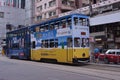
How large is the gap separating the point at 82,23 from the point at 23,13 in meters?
62.8

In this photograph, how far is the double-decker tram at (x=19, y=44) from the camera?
32.1 metres

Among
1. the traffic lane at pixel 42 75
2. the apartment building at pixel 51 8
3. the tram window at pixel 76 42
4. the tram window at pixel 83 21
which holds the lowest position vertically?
the traffic lane at pixel 42 75

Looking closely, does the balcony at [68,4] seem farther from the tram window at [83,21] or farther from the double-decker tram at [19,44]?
the tram window at [83,21]

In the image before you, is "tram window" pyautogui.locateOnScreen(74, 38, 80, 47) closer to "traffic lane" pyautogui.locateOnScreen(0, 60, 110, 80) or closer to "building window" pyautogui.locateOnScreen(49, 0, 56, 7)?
"traffic lane" pyautogui.locateOnScreen(0, 60, 110, 80)

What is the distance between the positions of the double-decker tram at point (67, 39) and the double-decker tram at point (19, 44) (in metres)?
4.52

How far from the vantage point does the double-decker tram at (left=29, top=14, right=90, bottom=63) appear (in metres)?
23.8

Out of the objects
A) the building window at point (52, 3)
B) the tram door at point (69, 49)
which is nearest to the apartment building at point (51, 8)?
the building window at point (52, 3)

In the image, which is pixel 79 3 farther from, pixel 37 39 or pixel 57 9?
pixel 37 39

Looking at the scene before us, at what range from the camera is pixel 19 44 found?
112 ft

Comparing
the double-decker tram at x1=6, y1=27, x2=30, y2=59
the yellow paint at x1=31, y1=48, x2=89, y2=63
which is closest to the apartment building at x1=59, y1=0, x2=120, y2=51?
the double-decker tram at x1=6, y1=27, x2=30, y2=59

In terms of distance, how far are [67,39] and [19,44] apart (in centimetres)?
1124

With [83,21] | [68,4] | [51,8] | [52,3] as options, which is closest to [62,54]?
[83,21]

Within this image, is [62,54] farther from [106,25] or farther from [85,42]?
[106,25]

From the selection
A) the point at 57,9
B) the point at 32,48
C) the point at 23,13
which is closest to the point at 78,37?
the point at 32,48
